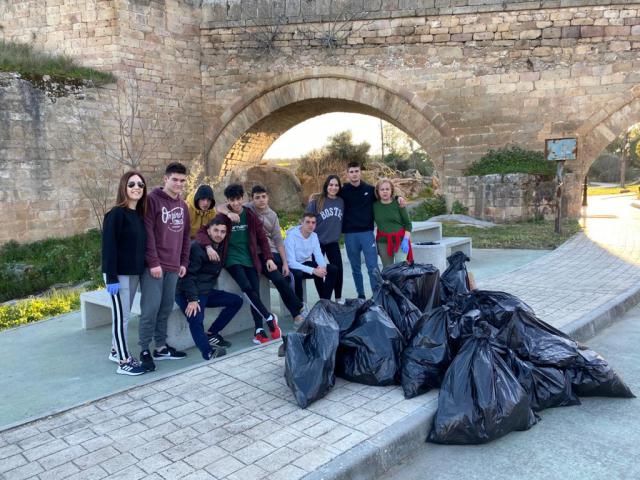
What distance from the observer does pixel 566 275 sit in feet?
23.6

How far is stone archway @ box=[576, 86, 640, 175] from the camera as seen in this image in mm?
12977

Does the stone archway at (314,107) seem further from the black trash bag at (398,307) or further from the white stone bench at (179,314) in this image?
the black trash bag at (398,307)

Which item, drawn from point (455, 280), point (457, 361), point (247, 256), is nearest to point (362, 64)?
point (455, 280)

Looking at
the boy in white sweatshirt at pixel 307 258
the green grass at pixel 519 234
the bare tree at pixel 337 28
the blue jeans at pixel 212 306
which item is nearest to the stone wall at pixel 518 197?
the green grass at pixel 519 234

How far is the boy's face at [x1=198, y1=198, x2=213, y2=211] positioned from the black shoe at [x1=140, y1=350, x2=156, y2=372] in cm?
143

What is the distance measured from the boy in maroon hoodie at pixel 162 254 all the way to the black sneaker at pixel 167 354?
137mm

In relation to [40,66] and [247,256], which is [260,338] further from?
[40,66]

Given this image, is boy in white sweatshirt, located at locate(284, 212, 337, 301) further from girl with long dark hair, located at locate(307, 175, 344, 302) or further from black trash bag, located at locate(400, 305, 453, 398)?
black trash bag, located at locate(400, 305, 453, 398)

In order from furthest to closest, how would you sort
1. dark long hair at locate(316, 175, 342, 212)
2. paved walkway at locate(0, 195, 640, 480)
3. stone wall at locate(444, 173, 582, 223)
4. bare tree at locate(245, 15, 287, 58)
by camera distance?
bare tree at locate(245, 15, 287, 58) < stone wall at locate(444, 173, 582, 223) < dark long hair at locate(316, 175, 342, 212) < paved walkway at locate(0, 195, 640, 480)

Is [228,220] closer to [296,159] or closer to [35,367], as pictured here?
[35,367]

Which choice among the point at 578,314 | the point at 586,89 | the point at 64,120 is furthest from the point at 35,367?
the point at 586,89

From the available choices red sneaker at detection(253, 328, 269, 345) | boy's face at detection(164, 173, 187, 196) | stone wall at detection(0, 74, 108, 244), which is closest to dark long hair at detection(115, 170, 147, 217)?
boy's face at detection(164, 173, 187, 196)

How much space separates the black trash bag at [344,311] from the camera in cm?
369

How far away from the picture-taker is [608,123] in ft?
43.3
